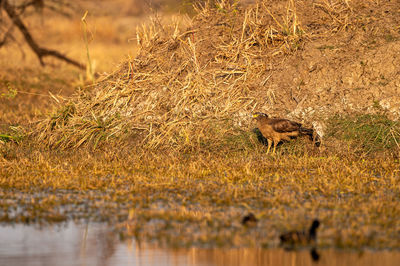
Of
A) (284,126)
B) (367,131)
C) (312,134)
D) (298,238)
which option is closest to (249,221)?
(298,238)

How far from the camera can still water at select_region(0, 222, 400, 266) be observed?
5.31m

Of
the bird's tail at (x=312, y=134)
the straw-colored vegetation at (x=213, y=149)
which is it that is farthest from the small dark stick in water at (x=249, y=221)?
the bird's tail at (x=312, y=134)

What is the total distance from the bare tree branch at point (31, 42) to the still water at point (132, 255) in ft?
66.6

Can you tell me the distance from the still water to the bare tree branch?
20287 millimetres

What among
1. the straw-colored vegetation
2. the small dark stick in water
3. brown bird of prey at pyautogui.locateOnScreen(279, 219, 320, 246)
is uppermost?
the straw-colored vegetation

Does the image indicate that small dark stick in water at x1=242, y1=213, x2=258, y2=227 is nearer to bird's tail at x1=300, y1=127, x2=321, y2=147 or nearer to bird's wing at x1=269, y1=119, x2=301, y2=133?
bird's wing at x1=269, y1=119, x2=301, y2=133

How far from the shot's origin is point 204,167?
9641 millimetres

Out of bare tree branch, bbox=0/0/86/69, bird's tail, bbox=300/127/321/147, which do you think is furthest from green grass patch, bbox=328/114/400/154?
bare tree branch, bbox=0/0/86/69

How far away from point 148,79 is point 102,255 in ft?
27.8

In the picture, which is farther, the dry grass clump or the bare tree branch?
the bare tree branch

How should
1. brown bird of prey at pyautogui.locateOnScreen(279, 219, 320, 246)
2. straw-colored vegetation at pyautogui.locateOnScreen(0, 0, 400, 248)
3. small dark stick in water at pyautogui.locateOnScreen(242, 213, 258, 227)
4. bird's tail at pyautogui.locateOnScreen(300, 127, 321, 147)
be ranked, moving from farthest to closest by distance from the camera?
1. bird's tail at pyautogui.locateOnScreen(300, 127, 321, 147)
2. straw-colored vegetation at pyautogui.locateOnScreen(0, 0, 400, 248)
3. small dark stick in water at pyautogui.locateOnScreen(242, 213, 258, 227)
4. brown bird of prey at pyautogui.locateOnScreen(279, 219, 320, 246)

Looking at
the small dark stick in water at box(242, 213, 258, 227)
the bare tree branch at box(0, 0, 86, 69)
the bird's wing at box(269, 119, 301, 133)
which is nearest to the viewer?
the small dark stick in water at box(242, 213, 258, 227)

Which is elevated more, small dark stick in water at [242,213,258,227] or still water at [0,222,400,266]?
small dark stick in water at [242,213,258,227]

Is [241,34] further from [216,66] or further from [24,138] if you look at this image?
[24,138]
